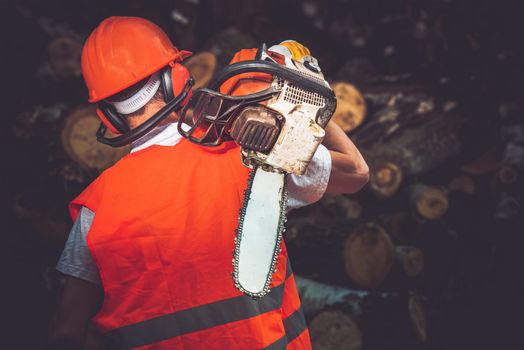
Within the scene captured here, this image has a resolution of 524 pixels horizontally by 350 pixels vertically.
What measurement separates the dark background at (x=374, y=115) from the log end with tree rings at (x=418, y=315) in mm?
96

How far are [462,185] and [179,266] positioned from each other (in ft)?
12.7

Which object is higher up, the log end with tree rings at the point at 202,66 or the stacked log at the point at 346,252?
the log end with tree rings at the point at 202,66

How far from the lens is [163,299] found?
129 centimetres

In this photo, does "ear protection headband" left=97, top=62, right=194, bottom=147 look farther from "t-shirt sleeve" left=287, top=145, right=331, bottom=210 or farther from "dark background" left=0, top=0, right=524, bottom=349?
"dark background" left=0, top=0, right=524, bottom=349

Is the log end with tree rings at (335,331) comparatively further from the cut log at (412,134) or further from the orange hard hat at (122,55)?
the orange hard hat at (122,55)

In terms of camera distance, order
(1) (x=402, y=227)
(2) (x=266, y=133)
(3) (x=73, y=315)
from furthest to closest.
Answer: (1) (x=402, y=227), (3) (x=73, y=315), (2) (x=266, y=133)

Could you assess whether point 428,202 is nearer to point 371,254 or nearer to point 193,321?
point 371,254

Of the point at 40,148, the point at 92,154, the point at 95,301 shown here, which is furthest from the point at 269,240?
the point at 40,148

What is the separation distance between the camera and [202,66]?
4.11 metres

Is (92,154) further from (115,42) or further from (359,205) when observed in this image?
(359,205)

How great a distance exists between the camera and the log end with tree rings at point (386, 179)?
4.03 metres

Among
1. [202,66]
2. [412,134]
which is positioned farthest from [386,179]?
[202,66]

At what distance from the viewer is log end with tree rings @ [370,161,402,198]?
4.03m

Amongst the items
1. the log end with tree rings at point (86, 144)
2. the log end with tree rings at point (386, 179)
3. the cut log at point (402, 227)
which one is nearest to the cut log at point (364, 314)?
the cut log at point (402, 227)
